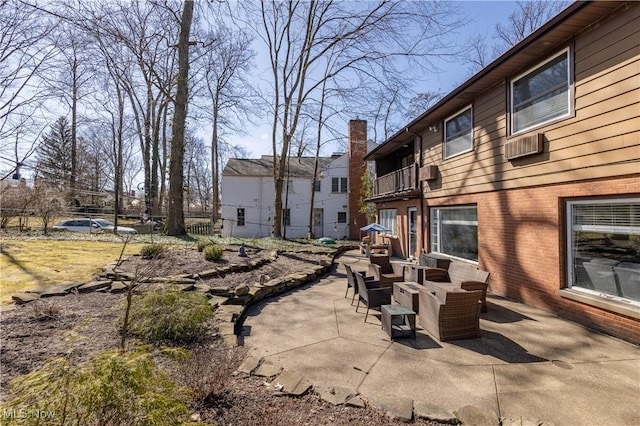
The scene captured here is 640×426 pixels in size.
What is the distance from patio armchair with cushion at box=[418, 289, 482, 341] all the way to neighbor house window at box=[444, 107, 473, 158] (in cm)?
510

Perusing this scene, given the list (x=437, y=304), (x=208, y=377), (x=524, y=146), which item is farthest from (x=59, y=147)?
(x=524, y=146)

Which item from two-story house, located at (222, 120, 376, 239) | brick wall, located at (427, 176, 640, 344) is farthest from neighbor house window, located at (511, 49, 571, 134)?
two-story house, located at (222, 120, 376, 239)

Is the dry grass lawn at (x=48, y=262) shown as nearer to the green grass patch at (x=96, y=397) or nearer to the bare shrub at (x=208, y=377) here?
the bare shrub at (x=208, y=377)

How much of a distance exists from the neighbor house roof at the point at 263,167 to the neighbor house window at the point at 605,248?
2117cm

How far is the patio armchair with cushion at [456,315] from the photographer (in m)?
4.30

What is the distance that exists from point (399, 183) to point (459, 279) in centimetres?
733

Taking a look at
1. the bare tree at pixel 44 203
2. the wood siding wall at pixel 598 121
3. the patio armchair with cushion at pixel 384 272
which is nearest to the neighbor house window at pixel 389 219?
the patio armchair with cushion at pixel 384 272

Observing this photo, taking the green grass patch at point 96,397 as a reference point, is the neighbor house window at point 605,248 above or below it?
above

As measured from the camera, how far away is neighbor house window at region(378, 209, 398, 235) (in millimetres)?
14211

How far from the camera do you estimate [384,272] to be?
766cm

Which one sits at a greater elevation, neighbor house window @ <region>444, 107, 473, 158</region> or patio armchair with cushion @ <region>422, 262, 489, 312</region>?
neighbor house window @ <region>444, 107, 473, 158</region>

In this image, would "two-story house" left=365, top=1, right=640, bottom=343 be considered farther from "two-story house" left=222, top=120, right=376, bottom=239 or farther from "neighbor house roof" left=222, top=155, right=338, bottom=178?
"neighbor house roof" left=222, top=155, right=338, bottom=178

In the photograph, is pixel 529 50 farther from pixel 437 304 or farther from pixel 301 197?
pixel 301 197

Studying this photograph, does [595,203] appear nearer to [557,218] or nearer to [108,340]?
[557,218]
